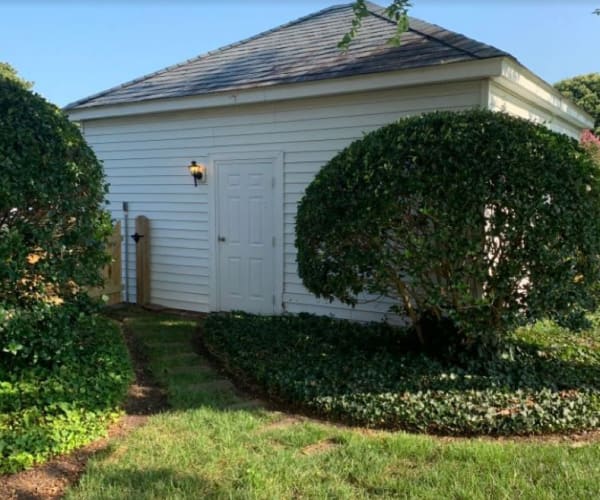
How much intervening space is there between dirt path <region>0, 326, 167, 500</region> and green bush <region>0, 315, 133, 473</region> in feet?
0.22

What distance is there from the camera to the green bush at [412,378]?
11.9 ft

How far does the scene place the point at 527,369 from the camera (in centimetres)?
443

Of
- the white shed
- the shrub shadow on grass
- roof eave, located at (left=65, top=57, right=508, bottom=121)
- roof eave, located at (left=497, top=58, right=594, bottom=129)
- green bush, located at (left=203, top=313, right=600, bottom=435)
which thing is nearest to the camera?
the shrub shadow on grass

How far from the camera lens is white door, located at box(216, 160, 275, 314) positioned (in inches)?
273

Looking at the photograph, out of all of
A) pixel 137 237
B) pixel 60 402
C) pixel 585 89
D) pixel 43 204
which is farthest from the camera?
pixel 585 89

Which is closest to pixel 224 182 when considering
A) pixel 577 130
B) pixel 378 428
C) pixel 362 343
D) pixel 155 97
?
pixel 155 97

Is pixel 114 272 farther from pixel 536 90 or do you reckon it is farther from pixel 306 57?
pixel 536 90

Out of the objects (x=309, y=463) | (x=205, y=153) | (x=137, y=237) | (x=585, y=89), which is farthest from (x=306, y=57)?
(x=585, y=89)

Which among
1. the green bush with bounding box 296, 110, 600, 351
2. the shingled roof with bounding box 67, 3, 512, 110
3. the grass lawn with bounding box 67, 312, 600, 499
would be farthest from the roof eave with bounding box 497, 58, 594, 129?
the grass lawn with bounding box 67, 312, 600, 499

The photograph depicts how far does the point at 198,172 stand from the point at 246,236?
4.09 feet

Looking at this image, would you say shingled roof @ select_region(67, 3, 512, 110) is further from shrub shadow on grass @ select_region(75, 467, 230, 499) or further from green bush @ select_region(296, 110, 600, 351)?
shrub shadow on grass @ select_region(75, 467, 230, 499)

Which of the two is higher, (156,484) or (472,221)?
(472,221)

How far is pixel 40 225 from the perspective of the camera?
4.04m

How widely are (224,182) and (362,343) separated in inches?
131
